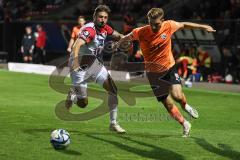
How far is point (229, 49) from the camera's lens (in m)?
24.5

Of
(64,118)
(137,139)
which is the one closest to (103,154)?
(137,139)

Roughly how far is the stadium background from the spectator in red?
0.42 m

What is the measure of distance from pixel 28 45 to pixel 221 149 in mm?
22586

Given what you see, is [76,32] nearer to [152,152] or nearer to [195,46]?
[195,46]

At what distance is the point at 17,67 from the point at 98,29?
19227 mm

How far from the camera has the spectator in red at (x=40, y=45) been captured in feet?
101

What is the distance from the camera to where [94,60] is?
37.9 feet

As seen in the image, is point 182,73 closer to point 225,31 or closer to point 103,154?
point 225,31

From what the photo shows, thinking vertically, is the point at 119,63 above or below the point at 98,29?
below

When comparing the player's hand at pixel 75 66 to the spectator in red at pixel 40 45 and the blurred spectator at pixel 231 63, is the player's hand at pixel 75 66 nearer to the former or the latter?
the blurred spectator at pixel 231 63

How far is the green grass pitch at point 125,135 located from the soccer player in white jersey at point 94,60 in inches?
24.8

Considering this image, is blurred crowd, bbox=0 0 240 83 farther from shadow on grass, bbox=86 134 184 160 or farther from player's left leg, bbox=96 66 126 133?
shadow on grass, bbox=86 134 184 160

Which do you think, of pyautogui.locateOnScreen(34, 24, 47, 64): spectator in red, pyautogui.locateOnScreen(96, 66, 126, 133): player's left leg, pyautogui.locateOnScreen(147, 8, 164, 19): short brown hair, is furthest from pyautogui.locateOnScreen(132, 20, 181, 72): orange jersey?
pyautogui.locateOnScreen(34, 24, 47, 64): spectator in red

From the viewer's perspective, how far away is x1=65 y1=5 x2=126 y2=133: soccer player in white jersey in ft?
35.9
